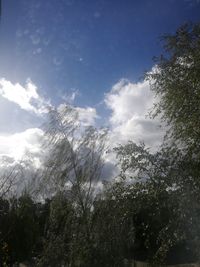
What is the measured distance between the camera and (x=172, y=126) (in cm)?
770

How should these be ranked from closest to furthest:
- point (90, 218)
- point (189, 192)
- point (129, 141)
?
point (189, 192)
point (129, 141)
point (90, 218)

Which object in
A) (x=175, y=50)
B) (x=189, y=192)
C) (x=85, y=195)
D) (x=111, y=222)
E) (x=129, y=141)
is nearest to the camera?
(x=189, y=192)

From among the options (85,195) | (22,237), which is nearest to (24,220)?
(22,237)

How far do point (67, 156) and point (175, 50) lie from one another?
12438mm

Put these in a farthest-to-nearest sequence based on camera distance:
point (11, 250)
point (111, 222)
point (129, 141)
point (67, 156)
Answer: point (11, 250) → point (67, 156) → point (111, 222) → point (129, 141)

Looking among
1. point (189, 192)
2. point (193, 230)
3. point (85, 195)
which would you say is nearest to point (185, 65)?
point (189, 192)

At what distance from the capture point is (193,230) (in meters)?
6.55

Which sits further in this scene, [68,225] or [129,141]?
[68,225]

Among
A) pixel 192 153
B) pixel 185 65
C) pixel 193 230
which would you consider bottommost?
pixel 193 230

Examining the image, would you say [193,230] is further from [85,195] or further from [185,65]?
[85,195]

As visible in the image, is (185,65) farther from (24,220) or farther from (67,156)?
(24,220)

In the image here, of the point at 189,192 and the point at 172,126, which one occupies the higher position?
the point at 172,126

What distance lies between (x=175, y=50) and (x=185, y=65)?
0.48 metres

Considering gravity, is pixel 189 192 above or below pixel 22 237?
below
